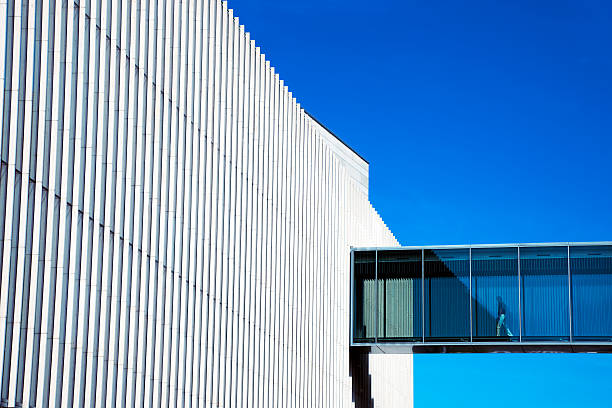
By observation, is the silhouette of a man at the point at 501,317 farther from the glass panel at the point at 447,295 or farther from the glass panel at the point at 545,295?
the glass panel at the point at 447,295

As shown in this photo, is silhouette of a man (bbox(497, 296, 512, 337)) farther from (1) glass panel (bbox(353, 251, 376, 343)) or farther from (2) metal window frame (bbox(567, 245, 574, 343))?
(1) glass panel (bbox(353, 251, 376, 343))

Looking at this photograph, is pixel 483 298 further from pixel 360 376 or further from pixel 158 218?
pixel 158 218

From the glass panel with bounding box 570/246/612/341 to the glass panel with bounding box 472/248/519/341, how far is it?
206cm

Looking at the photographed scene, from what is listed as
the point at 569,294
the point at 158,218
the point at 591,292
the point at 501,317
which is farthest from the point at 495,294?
the point at 158,218

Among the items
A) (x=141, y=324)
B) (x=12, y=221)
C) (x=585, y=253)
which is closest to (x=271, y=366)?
(x=141, y=324)

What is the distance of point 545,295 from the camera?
138 feet

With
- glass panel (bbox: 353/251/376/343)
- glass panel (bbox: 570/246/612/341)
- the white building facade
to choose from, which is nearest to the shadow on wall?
glass panel (bbox: 353/251/376/343)

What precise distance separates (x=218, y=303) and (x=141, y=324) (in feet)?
16.7

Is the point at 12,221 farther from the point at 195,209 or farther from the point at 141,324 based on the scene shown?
the point at 195,209

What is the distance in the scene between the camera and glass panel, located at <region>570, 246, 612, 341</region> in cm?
4162

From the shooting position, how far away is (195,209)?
2909 cm

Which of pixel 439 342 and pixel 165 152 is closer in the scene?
pixel 165 152

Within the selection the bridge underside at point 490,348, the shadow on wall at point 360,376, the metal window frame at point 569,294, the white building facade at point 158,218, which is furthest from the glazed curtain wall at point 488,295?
the white building facade at point 158,218

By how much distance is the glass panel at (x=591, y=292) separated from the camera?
4162 centimetres
